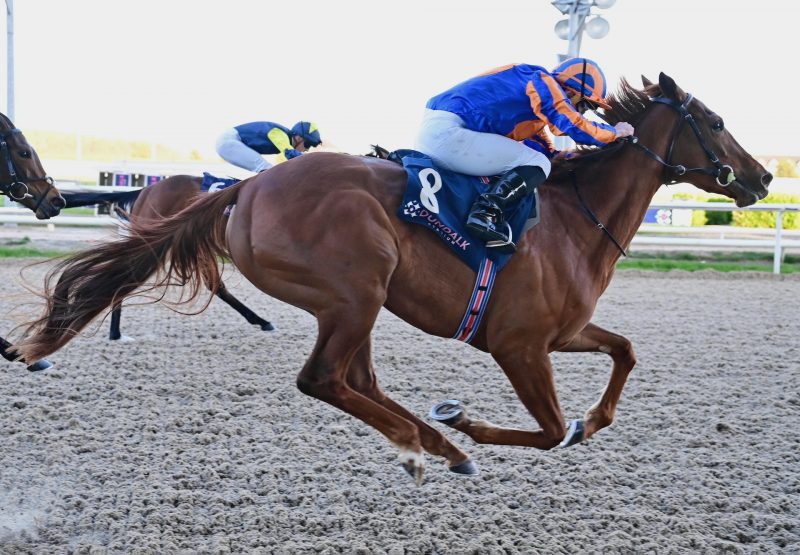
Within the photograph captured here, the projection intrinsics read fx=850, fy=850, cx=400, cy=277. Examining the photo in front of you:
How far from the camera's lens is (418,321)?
3252mm

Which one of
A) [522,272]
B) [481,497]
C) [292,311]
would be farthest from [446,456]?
[292,311]

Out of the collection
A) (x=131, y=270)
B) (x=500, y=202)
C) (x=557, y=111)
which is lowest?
(x=131, y=270)

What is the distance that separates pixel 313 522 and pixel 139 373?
8.53 feet

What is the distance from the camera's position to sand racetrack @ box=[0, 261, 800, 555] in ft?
10.2

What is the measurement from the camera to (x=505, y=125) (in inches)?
134

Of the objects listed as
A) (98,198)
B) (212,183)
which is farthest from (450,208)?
(98,198)

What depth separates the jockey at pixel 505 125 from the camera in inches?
129

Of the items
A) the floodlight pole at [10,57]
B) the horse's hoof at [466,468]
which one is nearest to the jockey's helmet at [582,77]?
the horse's hoof at [466,468]

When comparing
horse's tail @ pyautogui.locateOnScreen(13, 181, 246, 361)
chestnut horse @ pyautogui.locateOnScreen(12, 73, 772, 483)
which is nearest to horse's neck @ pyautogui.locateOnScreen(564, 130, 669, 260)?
chestnut horse @ pyautogui.locateOnScreen(12, 73, 772, 483)

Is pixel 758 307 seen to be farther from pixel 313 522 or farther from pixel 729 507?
pixel 313 522

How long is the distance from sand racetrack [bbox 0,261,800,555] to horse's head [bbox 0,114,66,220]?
1.05 metres

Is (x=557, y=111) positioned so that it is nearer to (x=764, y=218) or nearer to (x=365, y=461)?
(x=365, y=461)

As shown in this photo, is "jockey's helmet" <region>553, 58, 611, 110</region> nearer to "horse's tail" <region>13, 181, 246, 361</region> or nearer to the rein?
the rein

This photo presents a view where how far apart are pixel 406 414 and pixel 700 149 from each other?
67.5 inches
